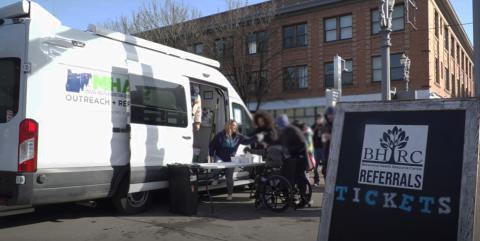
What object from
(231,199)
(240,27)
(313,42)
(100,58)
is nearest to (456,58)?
(313,42)

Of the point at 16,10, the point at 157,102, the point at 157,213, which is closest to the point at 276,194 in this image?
the point at 157,213

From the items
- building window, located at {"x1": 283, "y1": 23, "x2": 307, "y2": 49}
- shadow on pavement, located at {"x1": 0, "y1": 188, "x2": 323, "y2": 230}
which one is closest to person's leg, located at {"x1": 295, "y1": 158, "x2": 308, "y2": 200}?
shadow on pavement, located at {"x1": 0, "y1": 188, "x2": 323, "y2": 230}

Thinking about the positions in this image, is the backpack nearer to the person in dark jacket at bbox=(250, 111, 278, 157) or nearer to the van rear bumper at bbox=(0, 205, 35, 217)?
the person in dark jacket at bbox=(250, 111, 278, 157)

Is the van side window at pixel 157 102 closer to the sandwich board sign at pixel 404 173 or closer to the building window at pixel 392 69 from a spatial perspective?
the sandwich board sign at pixel 404 173

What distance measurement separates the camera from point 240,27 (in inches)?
1073

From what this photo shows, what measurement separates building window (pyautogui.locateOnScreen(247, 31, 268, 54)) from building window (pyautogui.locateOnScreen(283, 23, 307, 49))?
2.81 m

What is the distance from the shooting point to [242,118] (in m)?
11.1

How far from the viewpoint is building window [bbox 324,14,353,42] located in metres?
29.9

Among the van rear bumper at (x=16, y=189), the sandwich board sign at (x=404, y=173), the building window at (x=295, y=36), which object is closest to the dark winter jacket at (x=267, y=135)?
the sandwich board sign at (x=404, y=173)

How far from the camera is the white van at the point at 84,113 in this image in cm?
651

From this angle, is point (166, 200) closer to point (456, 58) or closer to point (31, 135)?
point (31, 135)

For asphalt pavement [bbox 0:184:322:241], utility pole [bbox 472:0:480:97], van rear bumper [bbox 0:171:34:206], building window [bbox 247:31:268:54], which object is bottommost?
asphalt pavement [bbox 0:184:322:241]

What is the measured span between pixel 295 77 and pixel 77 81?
2532cm

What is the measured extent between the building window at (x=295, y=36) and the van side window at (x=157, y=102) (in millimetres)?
23330
